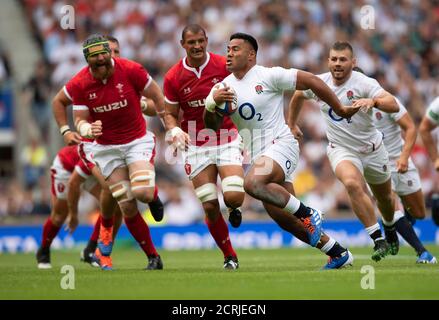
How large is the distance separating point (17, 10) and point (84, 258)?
572 inches

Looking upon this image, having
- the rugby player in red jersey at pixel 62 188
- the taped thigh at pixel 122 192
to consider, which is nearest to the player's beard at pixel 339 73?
the taped thigh at pixel 122 192

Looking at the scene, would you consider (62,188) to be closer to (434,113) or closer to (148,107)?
(148,107)

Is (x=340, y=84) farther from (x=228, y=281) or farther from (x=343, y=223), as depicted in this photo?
(x=343, y=223)

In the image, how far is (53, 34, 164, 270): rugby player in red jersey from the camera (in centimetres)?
1207

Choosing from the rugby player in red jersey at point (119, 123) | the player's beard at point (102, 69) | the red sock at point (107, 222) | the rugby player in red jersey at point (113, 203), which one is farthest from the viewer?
the red sock at point (107, 222)

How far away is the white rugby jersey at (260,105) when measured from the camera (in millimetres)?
11250

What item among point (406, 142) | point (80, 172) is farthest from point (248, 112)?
point (80, 172)

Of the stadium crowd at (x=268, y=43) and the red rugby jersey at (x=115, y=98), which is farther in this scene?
the stadium crowd at (x=268, y=43)

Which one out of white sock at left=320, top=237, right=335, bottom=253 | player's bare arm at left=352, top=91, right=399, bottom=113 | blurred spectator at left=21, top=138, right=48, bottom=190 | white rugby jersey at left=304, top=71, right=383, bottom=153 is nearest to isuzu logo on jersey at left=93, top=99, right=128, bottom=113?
white rugby jersey at left=304, top=71, right=383, bottom=153

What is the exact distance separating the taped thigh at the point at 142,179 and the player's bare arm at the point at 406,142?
3.19 meters

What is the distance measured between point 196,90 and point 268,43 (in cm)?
1276

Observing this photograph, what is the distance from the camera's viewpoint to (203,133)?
40.0 feet

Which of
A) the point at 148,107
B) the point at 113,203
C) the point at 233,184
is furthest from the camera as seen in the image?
the point at 148,107

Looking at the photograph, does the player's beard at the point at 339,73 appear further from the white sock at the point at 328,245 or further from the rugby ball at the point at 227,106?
the white sock at the point at 328,245
